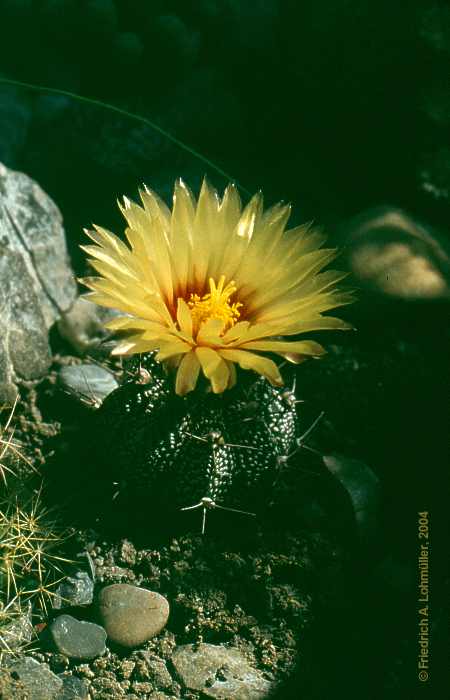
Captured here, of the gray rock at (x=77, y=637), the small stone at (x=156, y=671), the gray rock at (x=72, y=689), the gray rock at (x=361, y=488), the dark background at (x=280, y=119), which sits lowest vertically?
the gray rock at (x=72, y=689)

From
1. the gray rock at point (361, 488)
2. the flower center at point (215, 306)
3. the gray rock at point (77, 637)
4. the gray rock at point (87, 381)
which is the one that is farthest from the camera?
the gray rock at point (87, 381)

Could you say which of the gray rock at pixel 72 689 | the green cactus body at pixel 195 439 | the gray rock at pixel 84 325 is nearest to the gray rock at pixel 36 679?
the gray rock at pixel 72 689

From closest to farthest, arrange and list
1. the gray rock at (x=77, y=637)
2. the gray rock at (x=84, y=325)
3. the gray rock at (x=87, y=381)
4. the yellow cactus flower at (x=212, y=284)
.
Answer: the yellow cactus flower at (x=212, y=284), the gray rock at (x=77, y=637), the gray rock at (x=87, y=381), the gray rock at (x=84, y=325)

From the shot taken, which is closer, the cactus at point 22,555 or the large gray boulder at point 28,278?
the cactus at point 22,555

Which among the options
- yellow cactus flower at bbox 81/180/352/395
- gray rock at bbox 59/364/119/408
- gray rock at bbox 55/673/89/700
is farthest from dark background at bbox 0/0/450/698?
gray rock at bbox 55/673/89/700

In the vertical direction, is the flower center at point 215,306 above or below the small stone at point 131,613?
above

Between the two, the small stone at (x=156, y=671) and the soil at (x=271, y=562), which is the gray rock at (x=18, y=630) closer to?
the soil at (x=271, y=562)

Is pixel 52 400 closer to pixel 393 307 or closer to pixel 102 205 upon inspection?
pixel 102 205
